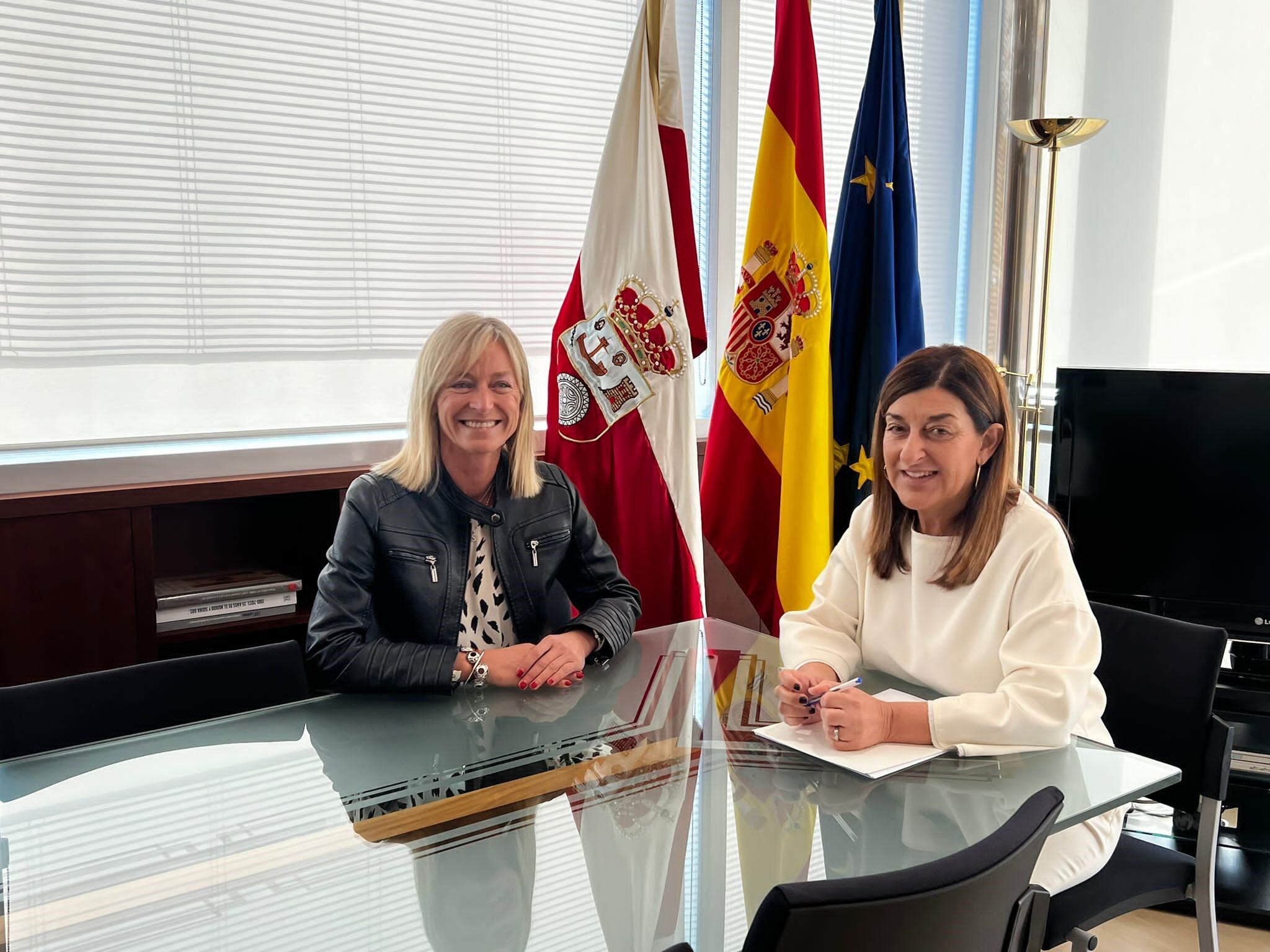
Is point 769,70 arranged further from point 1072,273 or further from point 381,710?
point 381,710

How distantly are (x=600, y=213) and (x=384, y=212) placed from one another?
581 mm

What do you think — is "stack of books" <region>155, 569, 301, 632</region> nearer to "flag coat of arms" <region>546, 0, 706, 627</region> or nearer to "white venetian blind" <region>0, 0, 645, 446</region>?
"white venetian blind" <region>0, 0, 645, 446</region>

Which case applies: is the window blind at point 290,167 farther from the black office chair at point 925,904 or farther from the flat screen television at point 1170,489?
the black office chair at point 925,904

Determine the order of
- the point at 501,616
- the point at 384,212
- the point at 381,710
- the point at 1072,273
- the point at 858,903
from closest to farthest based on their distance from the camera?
the point at 858,903, the point at 381,710, the point at 501,616, the point at 384,212, the point at 1072,273

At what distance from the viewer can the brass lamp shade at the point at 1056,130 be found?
9.86ft

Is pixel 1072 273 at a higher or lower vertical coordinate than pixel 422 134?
lower

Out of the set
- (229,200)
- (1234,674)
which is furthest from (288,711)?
(1234,674)

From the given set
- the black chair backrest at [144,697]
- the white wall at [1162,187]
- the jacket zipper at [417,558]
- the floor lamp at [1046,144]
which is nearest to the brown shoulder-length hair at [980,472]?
the jacket zipper at [417,558]

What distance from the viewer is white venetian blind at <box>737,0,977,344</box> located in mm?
3512

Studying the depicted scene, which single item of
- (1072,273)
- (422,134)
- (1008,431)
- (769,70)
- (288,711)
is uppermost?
(769,70)

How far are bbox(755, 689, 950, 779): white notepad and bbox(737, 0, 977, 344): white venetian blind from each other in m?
2.17

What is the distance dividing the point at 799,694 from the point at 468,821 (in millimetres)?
605

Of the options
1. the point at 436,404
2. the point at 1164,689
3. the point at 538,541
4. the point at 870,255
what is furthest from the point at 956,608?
the point at 870,255

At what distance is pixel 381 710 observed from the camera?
172 centimetres
